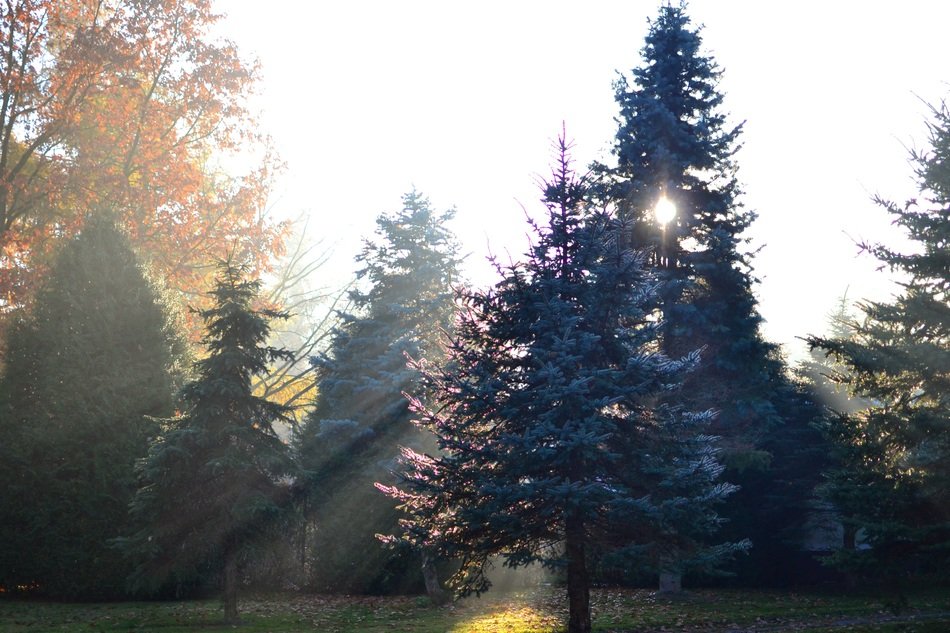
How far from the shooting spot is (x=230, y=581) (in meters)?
17.4

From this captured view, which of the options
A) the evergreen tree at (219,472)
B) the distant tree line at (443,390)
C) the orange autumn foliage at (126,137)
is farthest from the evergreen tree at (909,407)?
the orange autumn foliage at (126,137)

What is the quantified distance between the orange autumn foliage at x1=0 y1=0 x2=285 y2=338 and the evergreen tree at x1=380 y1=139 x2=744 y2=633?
14.8 meters

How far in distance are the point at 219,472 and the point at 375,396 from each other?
287 inches

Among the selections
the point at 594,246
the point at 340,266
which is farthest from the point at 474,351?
the point at 340,266

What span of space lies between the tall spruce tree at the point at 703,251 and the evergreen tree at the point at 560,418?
1071 centimetres

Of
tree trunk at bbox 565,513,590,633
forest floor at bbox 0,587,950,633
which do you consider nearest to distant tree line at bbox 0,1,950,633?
tree trunk at bbox 565,513,590,633

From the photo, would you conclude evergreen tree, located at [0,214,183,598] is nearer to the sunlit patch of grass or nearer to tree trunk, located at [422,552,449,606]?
tree trunk, located at [422,552,449,606]

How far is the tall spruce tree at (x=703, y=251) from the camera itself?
2523 centimetres

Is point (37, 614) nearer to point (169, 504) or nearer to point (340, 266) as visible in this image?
point (169, 504)

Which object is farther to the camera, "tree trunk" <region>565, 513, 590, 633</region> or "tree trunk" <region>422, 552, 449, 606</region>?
"tree trunk" <region>422, 552, 449, 606</region>

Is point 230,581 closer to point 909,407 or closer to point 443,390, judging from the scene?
point 443,390

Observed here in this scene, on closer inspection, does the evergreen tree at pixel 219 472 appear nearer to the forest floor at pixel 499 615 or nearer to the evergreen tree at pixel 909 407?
the forest floor at pixel 499 615

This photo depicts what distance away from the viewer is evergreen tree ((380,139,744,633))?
43.8 ft

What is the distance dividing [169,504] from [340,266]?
216 feet
